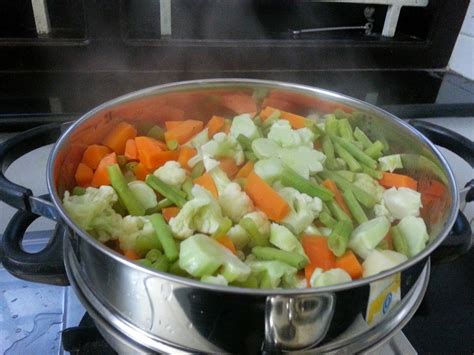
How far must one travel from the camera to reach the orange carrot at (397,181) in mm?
670

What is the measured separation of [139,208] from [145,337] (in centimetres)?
17

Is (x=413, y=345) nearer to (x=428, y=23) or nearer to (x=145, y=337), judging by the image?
(x=145, y=337)

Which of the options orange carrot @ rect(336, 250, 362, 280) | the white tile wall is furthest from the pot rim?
the white tile wall

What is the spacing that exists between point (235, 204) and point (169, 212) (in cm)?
9

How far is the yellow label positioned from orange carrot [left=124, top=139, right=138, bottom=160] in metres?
0.40

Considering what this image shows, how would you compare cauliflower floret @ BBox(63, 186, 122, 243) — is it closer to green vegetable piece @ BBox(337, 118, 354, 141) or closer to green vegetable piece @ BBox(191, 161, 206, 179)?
green vegetable piece @ BBox(191, 161, 206, 179)

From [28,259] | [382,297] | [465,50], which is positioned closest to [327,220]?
[382,297]

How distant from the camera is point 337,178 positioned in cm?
65

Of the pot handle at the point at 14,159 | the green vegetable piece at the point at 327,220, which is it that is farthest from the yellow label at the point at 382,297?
the pot handle at the point at 14,159

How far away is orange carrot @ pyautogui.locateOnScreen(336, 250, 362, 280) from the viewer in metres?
0.51

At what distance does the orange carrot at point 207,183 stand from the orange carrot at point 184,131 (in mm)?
110

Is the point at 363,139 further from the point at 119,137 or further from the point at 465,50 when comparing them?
the point at 465,50

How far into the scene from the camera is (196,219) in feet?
1.75

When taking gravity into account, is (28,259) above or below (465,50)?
below
